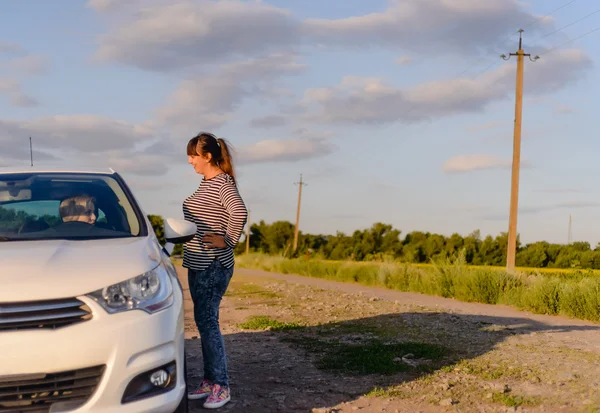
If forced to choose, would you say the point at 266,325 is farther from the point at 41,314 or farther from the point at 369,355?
the point at 41,314

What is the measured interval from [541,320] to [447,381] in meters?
7.00

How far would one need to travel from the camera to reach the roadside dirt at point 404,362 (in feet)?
20.0

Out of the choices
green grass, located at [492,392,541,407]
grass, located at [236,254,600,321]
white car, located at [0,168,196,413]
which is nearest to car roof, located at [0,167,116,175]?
white car, located at [0,168,196,413]

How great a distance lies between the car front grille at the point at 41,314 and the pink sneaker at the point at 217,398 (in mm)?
2021

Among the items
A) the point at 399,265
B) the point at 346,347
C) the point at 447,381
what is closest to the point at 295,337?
the point at 346,347

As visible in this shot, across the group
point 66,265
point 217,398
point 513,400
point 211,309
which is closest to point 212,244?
point 211,309

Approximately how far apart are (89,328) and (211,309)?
6.32 ft

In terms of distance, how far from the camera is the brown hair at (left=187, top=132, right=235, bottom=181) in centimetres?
600

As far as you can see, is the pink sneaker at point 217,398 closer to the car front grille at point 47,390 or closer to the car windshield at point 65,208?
the car windshield at point 65,208

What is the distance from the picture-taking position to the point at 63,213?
543cm

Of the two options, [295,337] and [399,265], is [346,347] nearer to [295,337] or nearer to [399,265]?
[295,337]

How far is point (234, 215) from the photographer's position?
5.82 metres

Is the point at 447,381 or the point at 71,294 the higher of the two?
the point at 71,294

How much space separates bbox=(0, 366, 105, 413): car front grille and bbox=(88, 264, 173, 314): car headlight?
359 millimetres
